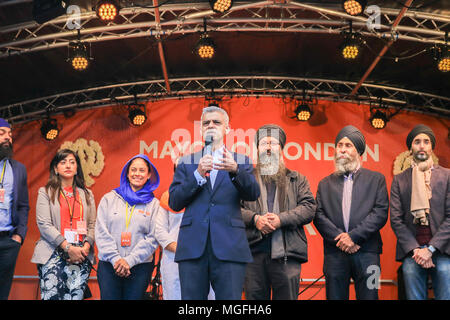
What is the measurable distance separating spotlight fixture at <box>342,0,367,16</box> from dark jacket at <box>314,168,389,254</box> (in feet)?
8.04

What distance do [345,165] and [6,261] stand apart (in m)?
3.07

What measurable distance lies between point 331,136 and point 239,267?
6.55 meters

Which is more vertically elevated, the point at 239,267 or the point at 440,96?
the point at 440,96

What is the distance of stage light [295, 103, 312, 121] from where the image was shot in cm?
865

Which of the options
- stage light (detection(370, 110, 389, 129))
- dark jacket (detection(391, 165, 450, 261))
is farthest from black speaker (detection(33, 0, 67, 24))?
stage light (detection(370, 110, 389, 129))

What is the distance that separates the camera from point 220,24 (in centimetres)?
735

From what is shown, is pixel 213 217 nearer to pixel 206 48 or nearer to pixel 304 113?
pixel 206 48

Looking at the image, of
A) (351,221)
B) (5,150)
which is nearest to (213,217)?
(351,221)

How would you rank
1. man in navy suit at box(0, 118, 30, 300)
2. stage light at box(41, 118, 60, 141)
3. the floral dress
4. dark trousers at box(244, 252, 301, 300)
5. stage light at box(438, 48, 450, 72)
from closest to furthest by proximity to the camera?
dark trousers at box(244, 252, 301, 300) → the floral dress → man in navy suit at box(0, 118, 30, 300) → stage light at box(438, 48, 450, 72) → stage light at box(41, 118, 60, 141)

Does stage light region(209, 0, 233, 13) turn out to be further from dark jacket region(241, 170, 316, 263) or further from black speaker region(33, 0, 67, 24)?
dark jacket region(241, 170, 316, 263)

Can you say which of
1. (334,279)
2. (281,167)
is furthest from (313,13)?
(334,279)

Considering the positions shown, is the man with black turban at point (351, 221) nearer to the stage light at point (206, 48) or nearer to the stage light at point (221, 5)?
the stage light at point (221, 5)
